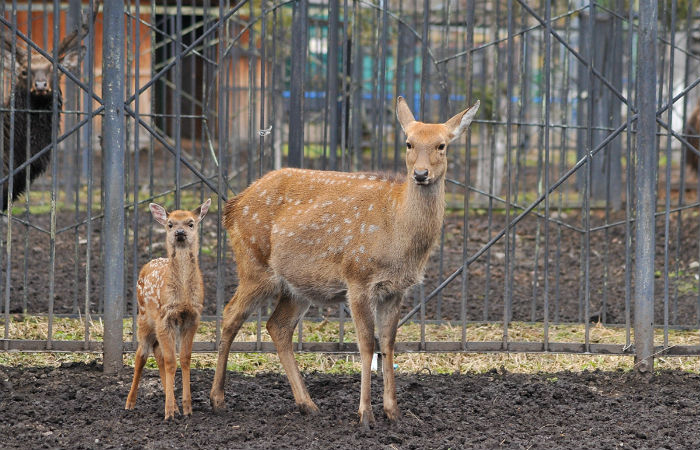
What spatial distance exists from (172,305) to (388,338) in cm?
128

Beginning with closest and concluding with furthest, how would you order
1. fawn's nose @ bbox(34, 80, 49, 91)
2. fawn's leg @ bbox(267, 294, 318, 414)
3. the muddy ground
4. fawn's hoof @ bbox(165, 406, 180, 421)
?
fawn's hoof @ bbox(165, 406, 180, 421) → fawn's leg @ bbox(267, 294, 318, 414) → the muddy ground → fawn's nose @ bbox(34, 80, 49, 91)

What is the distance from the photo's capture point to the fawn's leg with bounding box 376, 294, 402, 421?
5.64 meters

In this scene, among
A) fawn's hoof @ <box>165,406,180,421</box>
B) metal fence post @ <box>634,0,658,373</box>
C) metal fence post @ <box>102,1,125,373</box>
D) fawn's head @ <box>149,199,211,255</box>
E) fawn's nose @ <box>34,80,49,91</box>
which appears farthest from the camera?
fawn's nose @ <box>34,80,49,91</box>

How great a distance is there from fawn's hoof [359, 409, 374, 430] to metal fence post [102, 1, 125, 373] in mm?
1962

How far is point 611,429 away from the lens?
Result: 17.9 ft

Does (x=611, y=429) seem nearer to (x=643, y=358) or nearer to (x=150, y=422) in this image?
(x=643, y=358)

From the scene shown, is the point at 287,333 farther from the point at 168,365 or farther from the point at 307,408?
the point at 168,365

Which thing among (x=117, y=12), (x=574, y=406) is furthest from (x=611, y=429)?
(x=117, y=12)

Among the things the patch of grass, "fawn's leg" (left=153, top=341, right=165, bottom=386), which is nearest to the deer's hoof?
"fawn's leg" (left=153, top=341, right=165, bottom=386)

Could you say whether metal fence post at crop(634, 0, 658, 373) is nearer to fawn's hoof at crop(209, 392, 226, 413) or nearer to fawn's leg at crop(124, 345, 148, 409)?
fawn's hoof at crop(209, 392, 226, 413)

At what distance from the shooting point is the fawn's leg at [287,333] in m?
5.85

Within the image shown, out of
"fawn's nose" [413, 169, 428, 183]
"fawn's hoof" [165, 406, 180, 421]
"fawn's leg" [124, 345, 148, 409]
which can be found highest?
"fawn's nose" [413, 169, 428, 183]

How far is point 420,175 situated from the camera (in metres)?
5.30

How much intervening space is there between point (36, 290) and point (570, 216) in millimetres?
7783
